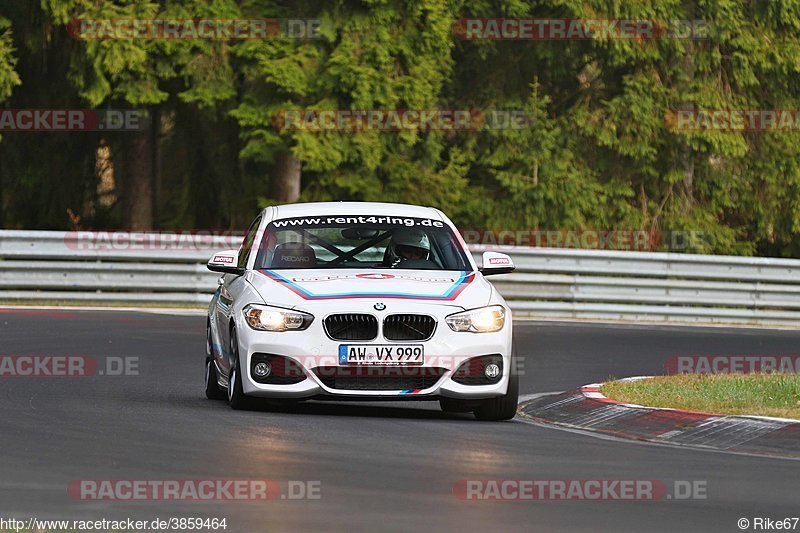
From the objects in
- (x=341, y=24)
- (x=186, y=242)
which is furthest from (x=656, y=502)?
(x=341, y=24)

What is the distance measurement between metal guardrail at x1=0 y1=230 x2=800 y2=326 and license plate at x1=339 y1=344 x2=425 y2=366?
521 inches

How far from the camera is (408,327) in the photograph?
12906 mm

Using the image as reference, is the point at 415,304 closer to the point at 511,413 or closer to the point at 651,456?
the point at 511,413

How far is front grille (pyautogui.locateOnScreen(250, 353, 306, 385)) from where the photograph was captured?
12.9 meters

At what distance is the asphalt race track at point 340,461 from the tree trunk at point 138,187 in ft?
56.9

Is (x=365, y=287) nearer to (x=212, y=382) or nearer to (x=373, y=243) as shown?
(x=373, y=243)

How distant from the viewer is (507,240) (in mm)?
34781

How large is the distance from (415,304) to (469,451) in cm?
181

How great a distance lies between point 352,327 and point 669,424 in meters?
2.30

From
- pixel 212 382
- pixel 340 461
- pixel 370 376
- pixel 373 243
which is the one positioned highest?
pixel 373 243

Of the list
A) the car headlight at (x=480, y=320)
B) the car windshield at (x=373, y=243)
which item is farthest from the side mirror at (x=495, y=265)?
the car headlight at (x=480, y=320)

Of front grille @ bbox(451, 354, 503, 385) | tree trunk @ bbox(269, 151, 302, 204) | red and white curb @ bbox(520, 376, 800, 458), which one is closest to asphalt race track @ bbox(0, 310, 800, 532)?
front grille @ bbox(451, 354, 503, 385)

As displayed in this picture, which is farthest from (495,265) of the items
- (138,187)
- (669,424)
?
(138,187)

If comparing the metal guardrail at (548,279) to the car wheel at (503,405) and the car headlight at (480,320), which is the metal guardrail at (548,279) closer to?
the car wheel at (503,405)
